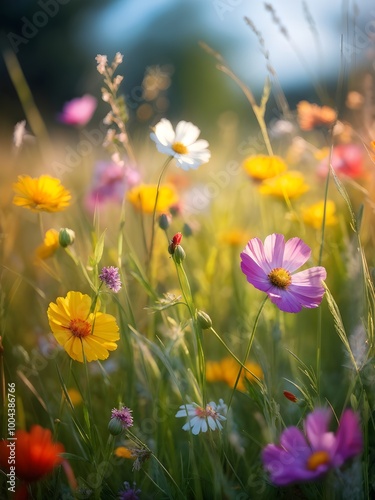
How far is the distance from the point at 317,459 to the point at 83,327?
27cm

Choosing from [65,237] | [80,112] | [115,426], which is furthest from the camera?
[80,112]

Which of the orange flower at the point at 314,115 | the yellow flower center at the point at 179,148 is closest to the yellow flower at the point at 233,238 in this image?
the orange flower at the point at 314,115

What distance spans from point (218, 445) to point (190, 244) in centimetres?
62

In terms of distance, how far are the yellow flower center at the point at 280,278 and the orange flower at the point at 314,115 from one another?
0.69 meters

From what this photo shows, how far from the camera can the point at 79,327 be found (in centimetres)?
57

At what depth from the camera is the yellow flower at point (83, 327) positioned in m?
0.57

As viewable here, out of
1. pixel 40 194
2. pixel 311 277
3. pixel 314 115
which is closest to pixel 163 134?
pixel 40 194

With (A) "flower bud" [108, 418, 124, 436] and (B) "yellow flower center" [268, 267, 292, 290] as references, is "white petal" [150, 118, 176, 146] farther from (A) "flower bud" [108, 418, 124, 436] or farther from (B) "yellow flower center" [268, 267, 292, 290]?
(A) "flower bud" [108, 418, 124, 436]

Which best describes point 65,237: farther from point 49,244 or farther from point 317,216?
point 317,216

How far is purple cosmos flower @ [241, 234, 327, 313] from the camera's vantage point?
22.1 inches

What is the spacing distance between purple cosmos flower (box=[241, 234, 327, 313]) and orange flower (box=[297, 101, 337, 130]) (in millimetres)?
676

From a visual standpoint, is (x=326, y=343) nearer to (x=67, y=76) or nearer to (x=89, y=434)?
(x=89, y=434)

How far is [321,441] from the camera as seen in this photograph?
43 centimetres

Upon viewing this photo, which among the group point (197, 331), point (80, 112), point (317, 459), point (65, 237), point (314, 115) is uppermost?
point (80, 112)
